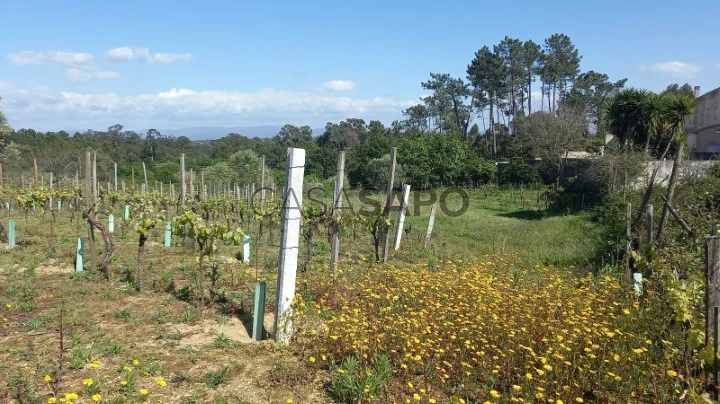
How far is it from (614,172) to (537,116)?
711 inches

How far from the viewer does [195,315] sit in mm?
5914

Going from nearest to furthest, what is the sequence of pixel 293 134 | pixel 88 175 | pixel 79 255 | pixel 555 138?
1. pixel 88 175
2. pixel 79 255
3. pixel 555 138
4. pixel 293 134

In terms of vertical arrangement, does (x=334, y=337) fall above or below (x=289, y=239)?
below

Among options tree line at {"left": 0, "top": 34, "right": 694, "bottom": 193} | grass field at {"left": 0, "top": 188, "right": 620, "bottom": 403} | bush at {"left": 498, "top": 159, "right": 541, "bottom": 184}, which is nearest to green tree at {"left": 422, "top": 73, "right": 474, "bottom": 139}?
tree line at {"left": 0, "top": 34, "right": 694, "bottom": 193}

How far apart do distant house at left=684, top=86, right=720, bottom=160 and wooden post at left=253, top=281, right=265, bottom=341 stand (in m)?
28.1

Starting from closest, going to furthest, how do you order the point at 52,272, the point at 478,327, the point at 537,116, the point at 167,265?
the point at 478,327 < the point at 52,272 < the point at 167,265 < the point at 537,116

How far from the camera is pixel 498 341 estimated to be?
4.95 metres

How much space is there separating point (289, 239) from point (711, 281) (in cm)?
398

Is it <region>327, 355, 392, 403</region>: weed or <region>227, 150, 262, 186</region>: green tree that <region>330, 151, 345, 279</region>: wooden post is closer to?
<region>327, 355, 392, 403</region>: weed

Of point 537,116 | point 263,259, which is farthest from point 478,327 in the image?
point 537,116

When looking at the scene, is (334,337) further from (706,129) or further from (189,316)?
(706,129)

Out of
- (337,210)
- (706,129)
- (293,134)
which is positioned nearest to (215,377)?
(337,210)

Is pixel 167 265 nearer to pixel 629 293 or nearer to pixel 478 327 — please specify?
pixel 478 327

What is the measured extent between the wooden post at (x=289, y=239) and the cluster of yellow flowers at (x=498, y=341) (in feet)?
0.63
